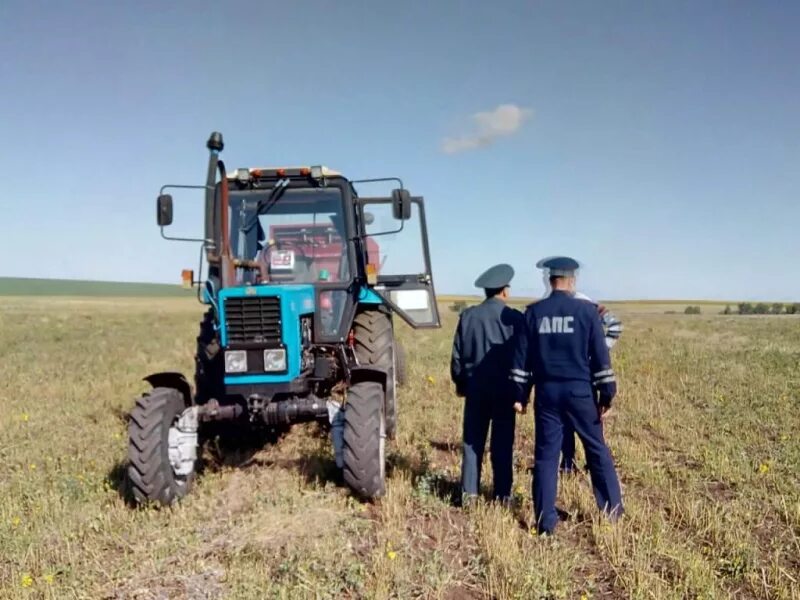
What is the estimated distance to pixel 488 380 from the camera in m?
4.89

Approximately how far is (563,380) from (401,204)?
2390 millimetres

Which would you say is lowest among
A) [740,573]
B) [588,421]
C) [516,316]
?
[740,573]

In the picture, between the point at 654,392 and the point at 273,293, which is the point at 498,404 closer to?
the point at 273,293

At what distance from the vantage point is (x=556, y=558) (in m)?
3.94

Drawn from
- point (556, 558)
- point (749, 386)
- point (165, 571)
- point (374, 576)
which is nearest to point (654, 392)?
point (749, 386)

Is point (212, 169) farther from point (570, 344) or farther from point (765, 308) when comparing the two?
point (765, 308)

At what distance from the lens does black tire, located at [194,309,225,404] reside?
6188 mm

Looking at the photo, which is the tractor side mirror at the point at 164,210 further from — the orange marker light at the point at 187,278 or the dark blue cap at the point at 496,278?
the dark blue cap at the point at 496,278

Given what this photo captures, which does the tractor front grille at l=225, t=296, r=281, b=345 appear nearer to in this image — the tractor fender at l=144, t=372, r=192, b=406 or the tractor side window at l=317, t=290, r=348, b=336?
the tractor fender at l=144, t=372, r=192, b=406

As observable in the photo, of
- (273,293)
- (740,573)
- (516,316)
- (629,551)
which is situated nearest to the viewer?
(740,573)

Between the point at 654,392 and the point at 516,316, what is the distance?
547 cm

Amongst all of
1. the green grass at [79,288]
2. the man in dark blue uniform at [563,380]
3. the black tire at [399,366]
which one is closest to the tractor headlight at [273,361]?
the man in dark blue uniform at [563,380]

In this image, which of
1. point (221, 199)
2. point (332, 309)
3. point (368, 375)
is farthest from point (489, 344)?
point (221, 199)

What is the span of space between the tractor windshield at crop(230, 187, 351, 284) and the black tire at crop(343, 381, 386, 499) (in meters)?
1.79
